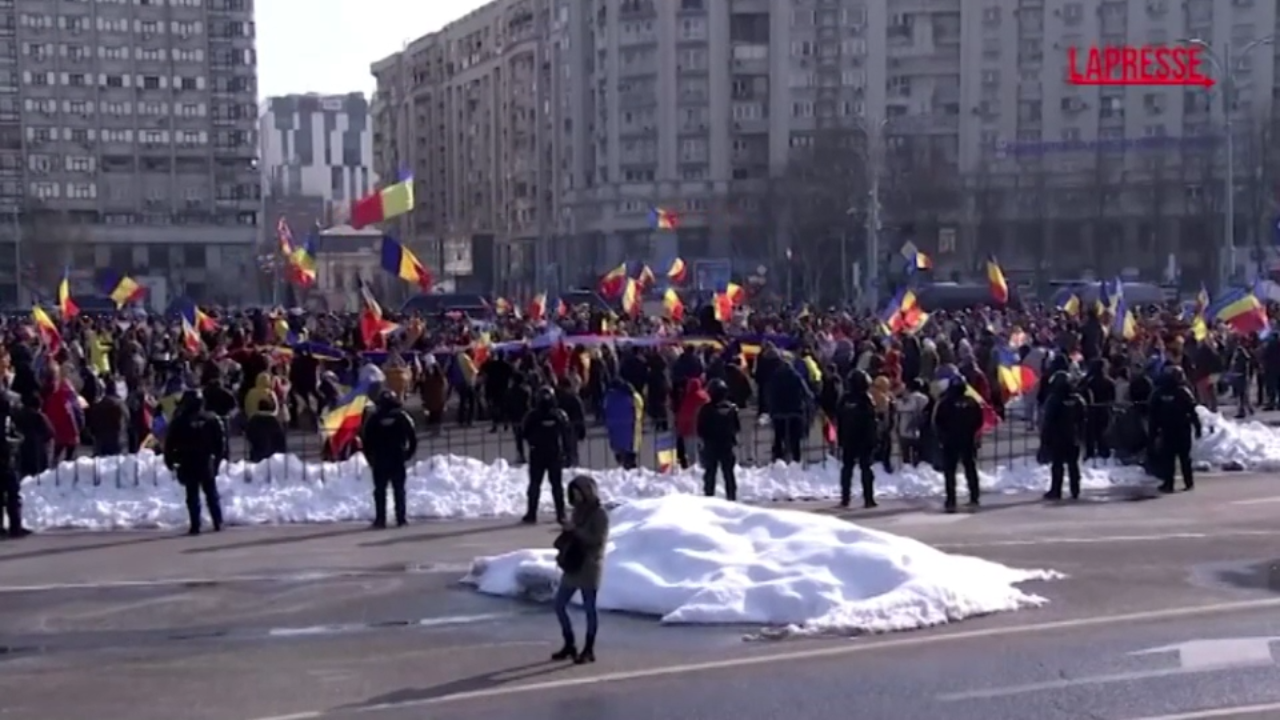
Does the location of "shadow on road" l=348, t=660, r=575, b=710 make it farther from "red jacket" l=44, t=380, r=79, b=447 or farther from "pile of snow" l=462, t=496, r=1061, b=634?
"red jacket" l=44, t=380, r=79, b=447

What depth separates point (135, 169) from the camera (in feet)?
306

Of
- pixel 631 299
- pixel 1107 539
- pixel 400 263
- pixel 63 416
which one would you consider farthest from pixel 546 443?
pixel 631 299

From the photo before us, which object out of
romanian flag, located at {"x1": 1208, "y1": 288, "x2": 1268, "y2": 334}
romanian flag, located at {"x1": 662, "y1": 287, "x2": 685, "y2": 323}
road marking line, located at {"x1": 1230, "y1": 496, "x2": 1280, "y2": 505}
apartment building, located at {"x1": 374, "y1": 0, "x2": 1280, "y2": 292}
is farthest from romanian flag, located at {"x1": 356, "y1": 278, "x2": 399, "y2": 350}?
apartment building, located at {"x1": 374, "y1": 0, "x2": 1280, "y2": 292}

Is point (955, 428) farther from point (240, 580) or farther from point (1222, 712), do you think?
point (1222, 712)

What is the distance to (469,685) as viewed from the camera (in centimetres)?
1142

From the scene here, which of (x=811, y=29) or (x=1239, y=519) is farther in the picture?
(x=811, y=29)

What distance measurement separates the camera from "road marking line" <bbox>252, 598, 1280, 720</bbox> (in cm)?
1101

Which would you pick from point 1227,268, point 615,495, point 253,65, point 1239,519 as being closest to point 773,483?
point 615,495

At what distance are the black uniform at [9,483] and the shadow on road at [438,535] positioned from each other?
391cm

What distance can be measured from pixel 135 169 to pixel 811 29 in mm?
37521

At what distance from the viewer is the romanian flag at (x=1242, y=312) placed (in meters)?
28.2

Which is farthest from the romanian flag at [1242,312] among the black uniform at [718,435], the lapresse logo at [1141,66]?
the lapresse logo at [1141,66]

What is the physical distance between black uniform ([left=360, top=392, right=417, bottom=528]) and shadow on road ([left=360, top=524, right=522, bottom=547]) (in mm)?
623

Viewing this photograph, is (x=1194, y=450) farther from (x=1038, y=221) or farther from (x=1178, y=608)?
(x=1038, y=221)
